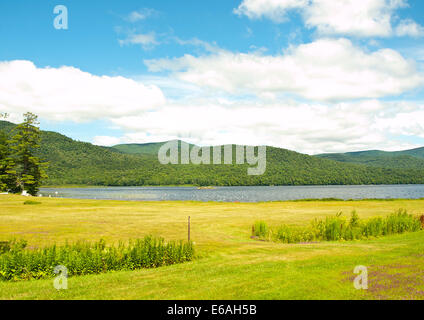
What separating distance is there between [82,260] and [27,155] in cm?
7647

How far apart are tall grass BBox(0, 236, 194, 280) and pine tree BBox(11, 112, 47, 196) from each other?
7186 centimetres

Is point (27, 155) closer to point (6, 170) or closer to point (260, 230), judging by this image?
point (6, 170)

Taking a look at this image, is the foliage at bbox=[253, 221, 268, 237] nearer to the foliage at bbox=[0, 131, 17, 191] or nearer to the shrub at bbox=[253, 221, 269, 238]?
the shrub at bbox=[253, 221, 269, 238]

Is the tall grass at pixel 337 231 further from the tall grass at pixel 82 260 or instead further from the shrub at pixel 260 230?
Answer: the tall grass at pixel 82 260

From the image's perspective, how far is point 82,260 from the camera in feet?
47.0

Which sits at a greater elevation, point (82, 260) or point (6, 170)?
point (6, 170)

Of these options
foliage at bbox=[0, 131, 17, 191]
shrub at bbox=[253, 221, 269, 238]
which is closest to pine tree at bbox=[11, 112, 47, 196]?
foliage at bbox=[0, 131, 17, 191]

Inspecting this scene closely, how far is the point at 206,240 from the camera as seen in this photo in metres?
23.0

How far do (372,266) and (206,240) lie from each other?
12.3m

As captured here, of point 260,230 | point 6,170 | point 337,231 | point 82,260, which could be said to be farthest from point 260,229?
point 6,170

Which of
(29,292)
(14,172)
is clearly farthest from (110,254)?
(14,172)

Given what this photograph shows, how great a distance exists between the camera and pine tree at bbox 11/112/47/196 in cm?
7969
